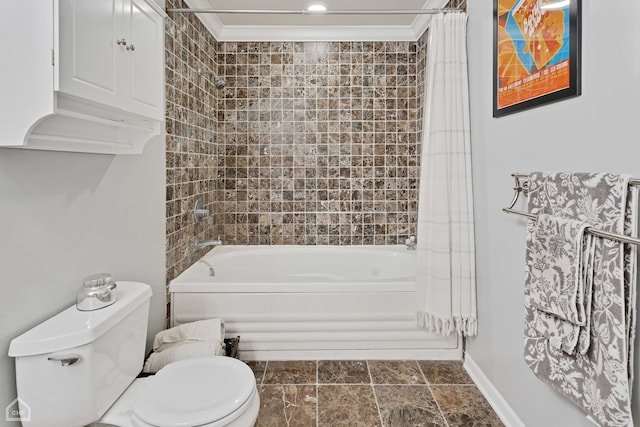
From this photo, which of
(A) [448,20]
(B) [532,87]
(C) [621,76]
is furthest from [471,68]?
(C) [621,76]

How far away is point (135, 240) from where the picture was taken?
1985 mm

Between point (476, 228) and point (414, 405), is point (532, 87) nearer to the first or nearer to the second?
point (476, 228)

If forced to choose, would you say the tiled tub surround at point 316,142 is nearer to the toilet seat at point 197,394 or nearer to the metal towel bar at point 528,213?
the metal towel bar at point 528,213

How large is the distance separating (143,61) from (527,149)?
5.41 ft

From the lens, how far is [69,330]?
4.11ft

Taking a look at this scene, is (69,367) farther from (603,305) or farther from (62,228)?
(603,305)

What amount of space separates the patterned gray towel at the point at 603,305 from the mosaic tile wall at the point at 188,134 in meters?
2.02

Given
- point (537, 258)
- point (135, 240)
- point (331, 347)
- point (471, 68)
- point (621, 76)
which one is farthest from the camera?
point (331, 347)

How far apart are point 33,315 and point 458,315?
1985 mm

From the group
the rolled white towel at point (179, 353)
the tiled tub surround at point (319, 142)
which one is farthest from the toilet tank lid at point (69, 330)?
the tiled tub surround at point (319, 142)

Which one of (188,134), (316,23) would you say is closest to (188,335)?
(188,134)

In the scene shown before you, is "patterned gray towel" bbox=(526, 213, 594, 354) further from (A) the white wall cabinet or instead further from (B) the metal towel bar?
(A) the white wall cabinet

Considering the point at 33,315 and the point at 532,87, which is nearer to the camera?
the point at 33,315

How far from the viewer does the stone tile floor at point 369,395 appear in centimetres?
190
